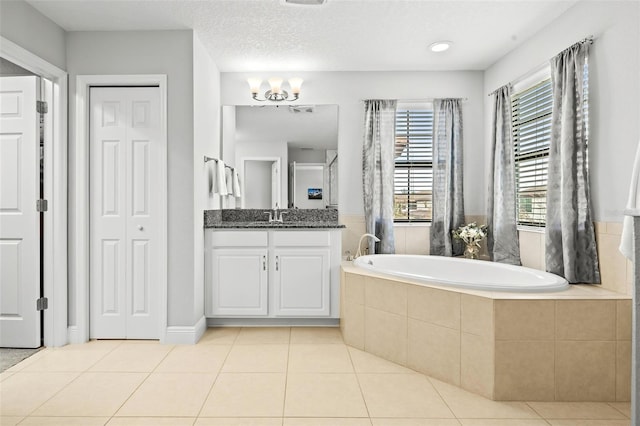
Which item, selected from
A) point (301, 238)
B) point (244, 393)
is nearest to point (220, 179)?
point (301, 238)

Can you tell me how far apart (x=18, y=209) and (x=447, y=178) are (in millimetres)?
3580

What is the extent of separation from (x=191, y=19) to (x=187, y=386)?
249 centimetres

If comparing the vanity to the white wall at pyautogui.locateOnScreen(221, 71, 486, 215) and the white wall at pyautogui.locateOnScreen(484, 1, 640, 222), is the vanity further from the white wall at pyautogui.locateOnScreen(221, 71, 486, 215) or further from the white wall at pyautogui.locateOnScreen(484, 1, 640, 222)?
the white wall at pyautogui.locateOnScreen(484, 1, 640, 222)

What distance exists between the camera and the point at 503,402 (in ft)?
6.76

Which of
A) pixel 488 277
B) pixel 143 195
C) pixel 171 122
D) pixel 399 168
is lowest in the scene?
pixel 488 277

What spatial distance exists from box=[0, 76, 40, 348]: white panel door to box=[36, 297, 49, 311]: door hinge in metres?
0.02

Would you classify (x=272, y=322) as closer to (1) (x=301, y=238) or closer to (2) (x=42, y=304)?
(1) (x=301, y=238)

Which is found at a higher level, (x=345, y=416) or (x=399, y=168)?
(x=399, y=168)

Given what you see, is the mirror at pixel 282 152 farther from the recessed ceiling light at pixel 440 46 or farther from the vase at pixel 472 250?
the vase at pixel 472 250

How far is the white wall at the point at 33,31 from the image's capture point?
235 centimetres

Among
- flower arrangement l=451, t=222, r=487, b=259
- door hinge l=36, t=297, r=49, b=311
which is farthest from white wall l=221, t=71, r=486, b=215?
door hinge l=36, t=297, r=49, b=311

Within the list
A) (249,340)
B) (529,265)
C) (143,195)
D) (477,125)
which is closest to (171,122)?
(143,195)

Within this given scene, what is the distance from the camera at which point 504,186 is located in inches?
127

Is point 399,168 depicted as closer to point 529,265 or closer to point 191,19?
point 529,265
